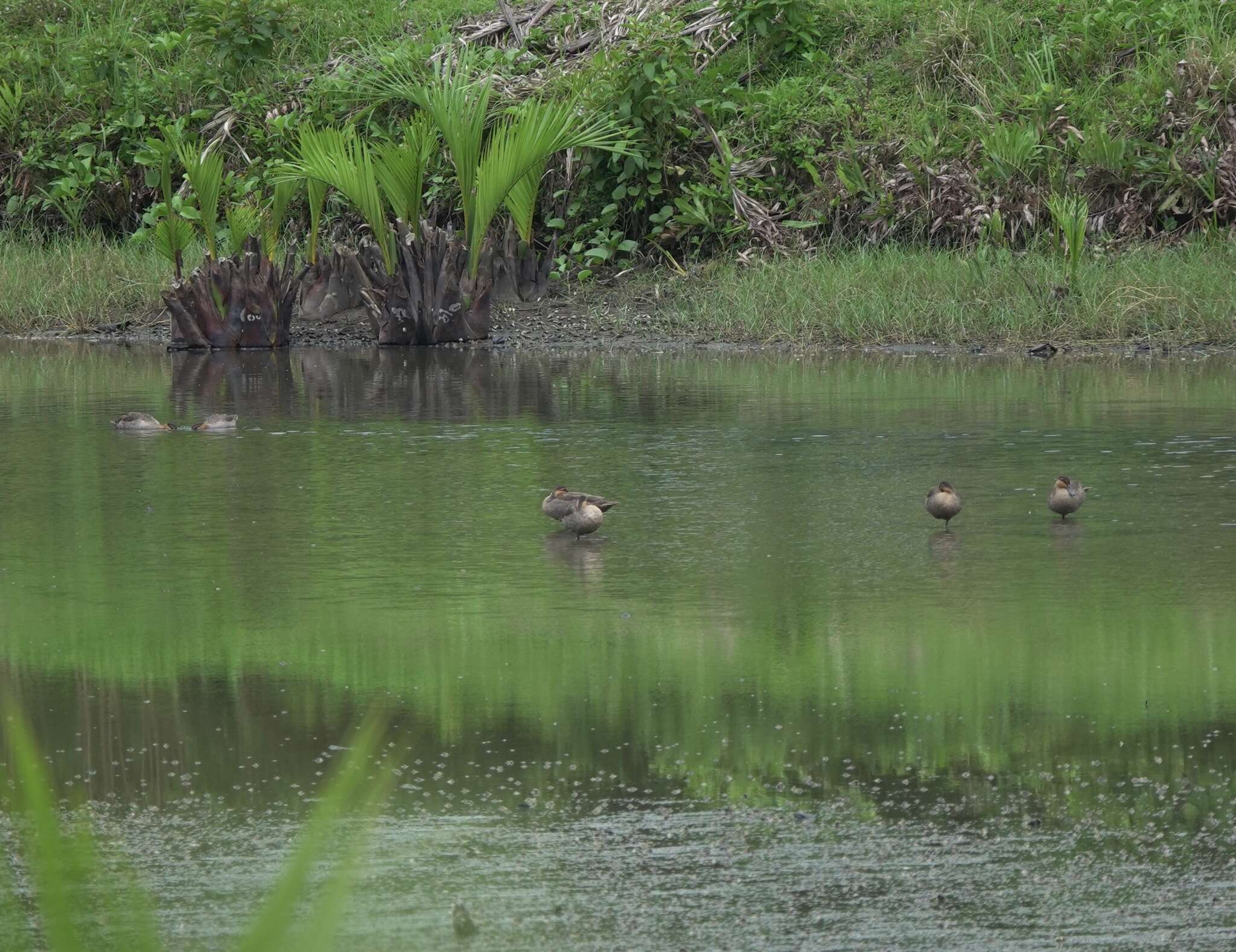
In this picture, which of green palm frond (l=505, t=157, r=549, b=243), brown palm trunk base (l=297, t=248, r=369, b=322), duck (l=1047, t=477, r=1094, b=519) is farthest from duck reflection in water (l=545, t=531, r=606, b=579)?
brown palm trunk base (l=297, t=248, r=369, b=322)

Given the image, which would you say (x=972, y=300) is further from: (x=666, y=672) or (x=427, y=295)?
(x=666, y=672)

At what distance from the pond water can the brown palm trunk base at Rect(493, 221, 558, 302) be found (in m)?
8.26

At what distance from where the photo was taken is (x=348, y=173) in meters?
17.7

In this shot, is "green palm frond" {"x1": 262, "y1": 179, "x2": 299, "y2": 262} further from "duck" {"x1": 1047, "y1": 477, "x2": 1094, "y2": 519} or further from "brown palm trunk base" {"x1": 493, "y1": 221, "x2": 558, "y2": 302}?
"duck" {"x1": 1047, "y1": 477, "x2": 1094, "y2": 519}

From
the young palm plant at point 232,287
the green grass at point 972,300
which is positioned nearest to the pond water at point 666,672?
the green grass at point 972,300

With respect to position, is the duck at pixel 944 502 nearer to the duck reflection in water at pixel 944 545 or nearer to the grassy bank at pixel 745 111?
the duck reflection in water at pixel 944 545

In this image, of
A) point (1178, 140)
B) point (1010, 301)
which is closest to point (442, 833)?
point (1010, 301)

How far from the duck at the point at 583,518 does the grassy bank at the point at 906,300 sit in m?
9.35

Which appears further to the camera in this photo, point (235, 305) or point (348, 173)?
point (235, 305)

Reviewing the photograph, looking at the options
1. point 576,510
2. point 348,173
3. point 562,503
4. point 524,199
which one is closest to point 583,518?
point 576,510

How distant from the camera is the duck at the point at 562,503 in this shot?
838 cm

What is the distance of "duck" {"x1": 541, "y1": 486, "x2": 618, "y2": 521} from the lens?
8383 millimetres

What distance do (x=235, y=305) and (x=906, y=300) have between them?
6145 millimetres

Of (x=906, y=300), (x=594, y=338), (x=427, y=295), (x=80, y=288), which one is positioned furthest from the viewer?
(x=80, y=288)
